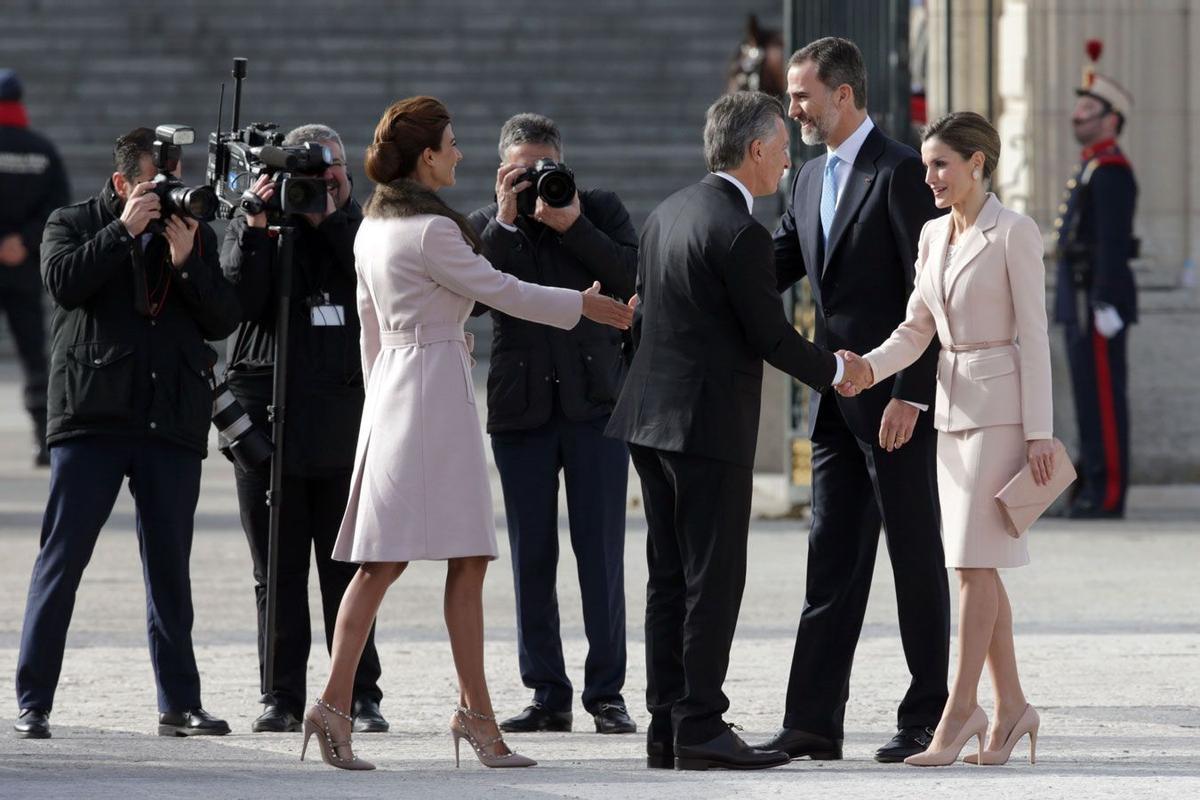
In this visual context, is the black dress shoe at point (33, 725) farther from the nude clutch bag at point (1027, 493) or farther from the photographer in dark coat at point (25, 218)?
the photographer in dark coat at point (25, 218)

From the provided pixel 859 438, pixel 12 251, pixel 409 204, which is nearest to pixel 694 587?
pixel 859 438

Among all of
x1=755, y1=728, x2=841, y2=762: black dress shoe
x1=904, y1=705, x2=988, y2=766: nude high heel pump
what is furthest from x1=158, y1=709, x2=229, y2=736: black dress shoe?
x1=904, y1=705, x2=988, y2=766: nude high heel pump

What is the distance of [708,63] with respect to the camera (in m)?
24.1

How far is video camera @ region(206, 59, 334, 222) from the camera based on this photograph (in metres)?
6.76

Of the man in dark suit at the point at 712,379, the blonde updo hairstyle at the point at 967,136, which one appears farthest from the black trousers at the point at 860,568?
the blonde updo hairstyle at the point at 967,136

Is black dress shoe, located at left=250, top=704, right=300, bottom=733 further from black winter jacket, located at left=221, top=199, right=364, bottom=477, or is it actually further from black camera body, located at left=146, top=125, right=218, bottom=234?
black camera body, located at left=146, top=125, right=218, bottom=234

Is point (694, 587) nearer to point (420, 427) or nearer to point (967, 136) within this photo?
point (420, 427)

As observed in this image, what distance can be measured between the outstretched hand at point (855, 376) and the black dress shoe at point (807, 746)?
3.08ft

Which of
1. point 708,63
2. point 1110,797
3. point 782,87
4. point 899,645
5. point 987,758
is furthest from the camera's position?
point 708,63

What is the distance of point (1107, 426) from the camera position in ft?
40.4

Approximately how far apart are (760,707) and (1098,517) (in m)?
5.44

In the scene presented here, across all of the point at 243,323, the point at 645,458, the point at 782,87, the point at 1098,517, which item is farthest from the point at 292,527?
the point at 782,87

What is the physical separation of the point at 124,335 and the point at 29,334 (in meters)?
7.35

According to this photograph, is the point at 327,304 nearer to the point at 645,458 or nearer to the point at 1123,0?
the point at 645,458
